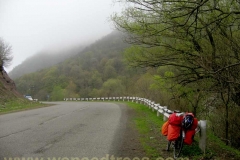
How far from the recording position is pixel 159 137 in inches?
390

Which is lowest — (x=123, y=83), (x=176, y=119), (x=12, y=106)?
(x=12, y=106)

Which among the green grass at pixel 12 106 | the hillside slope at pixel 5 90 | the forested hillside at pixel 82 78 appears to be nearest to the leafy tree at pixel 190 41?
the green grass at pixel 12 106

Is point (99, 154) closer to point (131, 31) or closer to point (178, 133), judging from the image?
point (178, 133)

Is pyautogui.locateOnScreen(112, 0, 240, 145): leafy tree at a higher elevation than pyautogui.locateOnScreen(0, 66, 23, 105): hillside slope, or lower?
higher

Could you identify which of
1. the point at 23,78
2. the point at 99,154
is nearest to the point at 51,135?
the point at 99,154

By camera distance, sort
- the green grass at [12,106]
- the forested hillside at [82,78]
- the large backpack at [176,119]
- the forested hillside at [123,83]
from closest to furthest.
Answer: the large backpack at [176,119] < the forested hillside at [123,83] < the green grass at [12,106] < the forested hillside at [82,78]

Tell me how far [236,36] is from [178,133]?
187 inches

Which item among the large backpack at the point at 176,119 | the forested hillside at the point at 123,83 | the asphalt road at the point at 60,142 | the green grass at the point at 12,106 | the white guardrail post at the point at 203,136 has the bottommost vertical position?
the green grass at the point at 12,106

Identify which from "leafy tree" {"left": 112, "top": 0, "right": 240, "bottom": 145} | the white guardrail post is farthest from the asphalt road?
"leafy tree" {"left": 112, "top": 0, "right": 240, "bottom": 145}

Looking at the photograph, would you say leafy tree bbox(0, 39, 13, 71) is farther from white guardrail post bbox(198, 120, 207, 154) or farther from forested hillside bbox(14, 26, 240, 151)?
white guardrail post bbox(198, 120, 207, 154)

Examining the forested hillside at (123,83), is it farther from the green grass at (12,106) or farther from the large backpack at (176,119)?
the green grass at (12,106)

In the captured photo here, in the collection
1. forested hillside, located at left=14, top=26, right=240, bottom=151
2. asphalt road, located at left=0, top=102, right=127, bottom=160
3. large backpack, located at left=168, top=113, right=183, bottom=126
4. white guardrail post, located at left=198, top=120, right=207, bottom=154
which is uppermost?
forested hillside, located at left=14, top=26, right=240, bottom=151

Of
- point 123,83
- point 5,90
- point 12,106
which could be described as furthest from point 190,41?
point 123,83

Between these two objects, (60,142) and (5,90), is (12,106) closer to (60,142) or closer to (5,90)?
(5,90)
